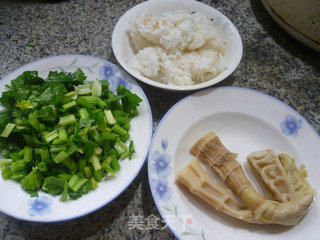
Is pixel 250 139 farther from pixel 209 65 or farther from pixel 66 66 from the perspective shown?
pixel 66 66

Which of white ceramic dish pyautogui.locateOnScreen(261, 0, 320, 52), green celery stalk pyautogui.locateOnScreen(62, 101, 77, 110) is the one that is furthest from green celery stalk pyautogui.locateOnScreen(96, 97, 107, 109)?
white ceramic dish pyautogui.locateOnScreen(261, 0, 320, 52)

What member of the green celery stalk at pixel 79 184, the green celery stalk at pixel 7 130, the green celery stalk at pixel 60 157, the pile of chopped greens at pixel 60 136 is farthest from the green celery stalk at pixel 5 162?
the green celery stalk at pixel 79 184

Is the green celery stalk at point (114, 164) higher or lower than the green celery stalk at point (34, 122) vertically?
lower

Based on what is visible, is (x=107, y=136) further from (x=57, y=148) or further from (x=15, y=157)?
(x=15, y=157)

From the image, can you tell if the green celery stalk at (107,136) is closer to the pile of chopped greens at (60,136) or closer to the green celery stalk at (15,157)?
the pile of chopped greens at (60,136)

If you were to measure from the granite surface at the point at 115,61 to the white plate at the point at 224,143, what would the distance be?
16 centimetres

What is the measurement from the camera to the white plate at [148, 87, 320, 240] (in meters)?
1.06

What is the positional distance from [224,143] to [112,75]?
2.33 ft

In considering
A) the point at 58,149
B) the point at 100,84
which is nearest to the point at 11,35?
the point at 100,84

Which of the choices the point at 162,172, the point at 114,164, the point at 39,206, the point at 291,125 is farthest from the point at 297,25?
the point at 39,206

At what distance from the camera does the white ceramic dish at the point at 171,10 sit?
1.33 metres

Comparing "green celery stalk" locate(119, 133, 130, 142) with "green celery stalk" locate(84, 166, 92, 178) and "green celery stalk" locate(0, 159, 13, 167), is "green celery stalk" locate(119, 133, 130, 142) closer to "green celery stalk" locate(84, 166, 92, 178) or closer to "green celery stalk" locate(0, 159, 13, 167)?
"green celery stalk" locate(84, 166, 92, 178)

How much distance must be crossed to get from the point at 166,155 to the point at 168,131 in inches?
4.7

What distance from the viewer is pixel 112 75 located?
1.35m
